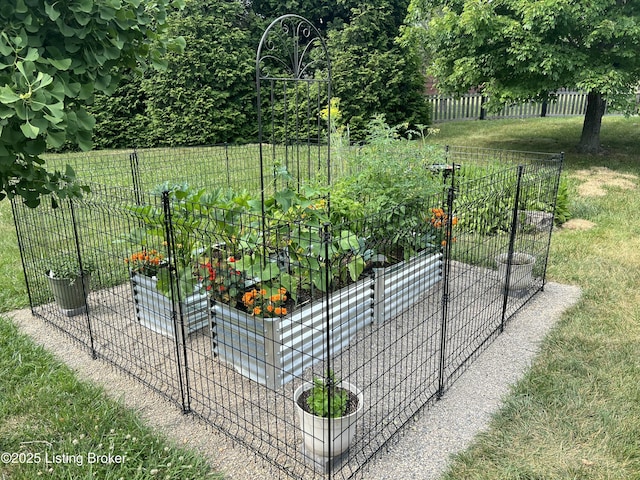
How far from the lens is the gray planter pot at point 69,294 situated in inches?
147

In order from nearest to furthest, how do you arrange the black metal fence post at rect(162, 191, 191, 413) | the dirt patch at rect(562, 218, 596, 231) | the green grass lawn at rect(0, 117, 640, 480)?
the green grass lawn at rect(0, 117, 640, 480)
the black metal fence post at rect(162, 191, 191, 413)
the dirt patch at rect(562, 218, 596, 231)

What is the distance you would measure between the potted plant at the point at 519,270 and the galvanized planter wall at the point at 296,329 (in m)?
0.92

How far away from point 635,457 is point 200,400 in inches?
88.6

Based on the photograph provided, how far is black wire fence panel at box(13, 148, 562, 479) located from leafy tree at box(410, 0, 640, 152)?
482 cm

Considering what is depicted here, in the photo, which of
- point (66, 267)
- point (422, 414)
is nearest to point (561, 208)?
point (422, 414)

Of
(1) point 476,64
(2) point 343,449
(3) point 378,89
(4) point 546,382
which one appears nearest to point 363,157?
(4) point 546,382

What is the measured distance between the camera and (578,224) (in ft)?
19.6

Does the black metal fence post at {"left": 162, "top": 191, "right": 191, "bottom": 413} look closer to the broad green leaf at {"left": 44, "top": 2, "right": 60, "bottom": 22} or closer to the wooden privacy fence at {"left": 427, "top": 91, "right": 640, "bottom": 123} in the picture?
the broad green leaf at {"left": 44, "top": 2, "right": 60, "bottom": 22}

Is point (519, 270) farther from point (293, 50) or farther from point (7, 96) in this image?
point (7, 96)

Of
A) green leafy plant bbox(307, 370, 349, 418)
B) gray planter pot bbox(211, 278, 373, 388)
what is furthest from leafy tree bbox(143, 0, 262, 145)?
green leafy plant bbox(307, 370, 349, 418)

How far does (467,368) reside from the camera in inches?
125

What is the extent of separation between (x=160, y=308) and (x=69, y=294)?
2.75 ft

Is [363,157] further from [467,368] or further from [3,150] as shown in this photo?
[3,150]

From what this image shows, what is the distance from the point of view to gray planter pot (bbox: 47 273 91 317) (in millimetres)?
3725
